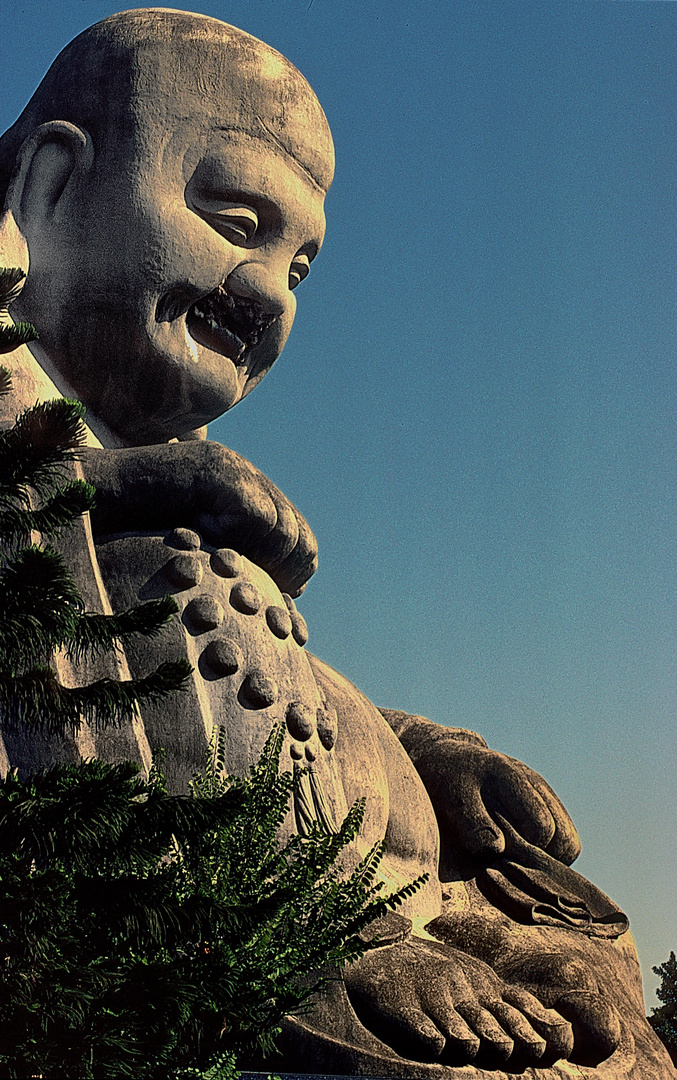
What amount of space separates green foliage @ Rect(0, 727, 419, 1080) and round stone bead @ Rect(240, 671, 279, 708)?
2.59 ft

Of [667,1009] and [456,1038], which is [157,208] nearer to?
[456,1038]

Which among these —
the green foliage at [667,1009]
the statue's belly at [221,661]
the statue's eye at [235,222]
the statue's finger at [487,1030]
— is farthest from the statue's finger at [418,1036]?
the green foliage at [667,1009]

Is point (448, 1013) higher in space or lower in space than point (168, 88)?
lower

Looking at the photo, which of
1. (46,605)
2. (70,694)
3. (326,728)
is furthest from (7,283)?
(326,728)

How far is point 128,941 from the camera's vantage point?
134 inches

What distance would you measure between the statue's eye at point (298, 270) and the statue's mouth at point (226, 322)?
1.02 ft

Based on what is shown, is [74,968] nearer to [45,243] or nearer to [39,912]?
[39,912]

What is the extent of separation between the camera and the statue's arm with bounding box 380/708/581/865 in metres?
5.87

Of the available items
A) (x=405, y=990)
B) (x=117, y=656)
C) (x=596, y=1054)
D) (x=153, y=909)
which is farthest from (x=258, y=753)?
(x=596, y=1054)

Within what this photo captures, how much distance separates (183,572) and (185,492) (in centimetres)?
31

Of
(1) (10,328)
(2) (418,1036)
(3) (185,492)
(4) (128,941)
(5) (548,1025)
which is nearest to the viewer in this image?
(4) (128,941)

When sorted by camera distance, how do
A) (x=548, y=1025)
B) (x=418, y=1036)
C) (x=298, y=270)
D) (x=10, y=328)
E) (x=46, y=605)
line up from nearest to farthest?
(x=46, y=605)
(x=10, y=328)
(x=418, y=1036)
(x=548, y=1025)
(x=298, y=270)

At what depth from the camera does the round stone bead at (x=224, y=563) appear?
15.6ft

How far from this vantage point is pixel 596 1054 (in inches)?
180
